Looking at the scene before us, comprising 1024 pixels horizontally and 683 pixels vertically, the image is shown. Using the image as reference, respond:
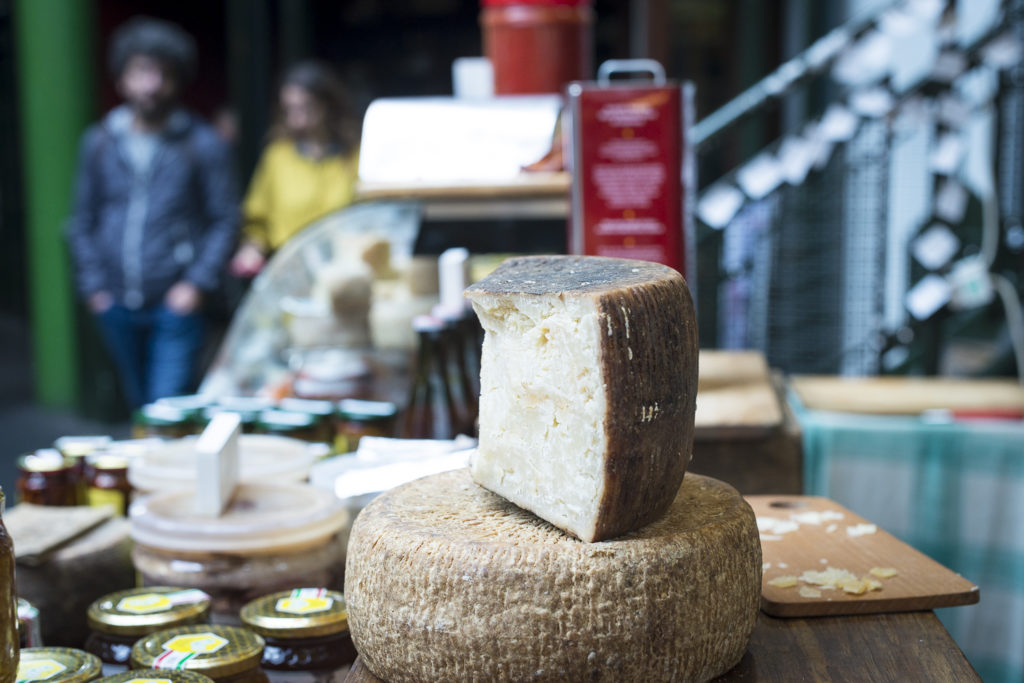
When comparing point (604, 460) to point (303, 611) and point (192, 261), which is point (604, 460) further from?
point (192, 261)

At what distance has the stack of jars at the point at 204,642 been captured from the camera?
3.32 ft

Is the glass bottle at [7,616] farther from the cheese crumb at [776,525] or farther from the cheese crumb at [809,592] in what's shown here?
the cheese crumb at [776,525]

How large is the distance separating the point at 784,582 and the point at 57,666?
0.74 m

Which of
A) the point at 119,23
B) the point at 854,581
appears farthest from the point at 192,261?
the point at 119,23

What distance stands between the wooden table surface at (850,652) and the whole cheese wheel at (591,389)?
0.19 m

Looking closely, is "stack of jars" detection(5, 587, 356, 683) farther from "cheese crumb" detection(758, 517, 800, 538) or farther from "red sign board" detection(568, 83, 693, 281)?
"red sign board" detection(568, 83, 693, 281)

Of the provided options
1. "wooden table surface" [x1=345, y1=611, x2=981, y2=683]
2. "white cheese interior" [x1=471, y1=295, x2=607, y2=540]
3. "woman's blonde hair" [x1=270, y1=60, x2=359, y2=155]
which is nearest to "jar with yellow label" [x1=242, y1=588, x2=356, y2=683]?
"wooden table surface" [x1=345, y1=611, x2=981, y2=683]

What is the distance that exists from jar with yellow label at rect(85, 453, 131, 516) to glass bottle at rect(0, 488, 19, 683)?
0.69 m

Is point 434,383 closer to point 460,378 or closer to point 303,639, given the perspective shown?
point 460,378

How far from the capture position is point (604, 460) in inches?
34.8

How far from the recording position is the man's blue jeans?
477 cm

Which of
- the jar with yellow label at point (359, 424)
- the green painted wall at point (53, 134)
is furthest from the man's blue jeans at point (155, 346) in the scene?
the jar with yellow label at point (359, 424)

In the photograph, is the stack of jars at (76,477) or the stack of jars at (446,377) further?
the stack of jars at (446,377)

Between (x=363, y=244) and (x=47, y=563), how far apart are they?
1.21 meters
